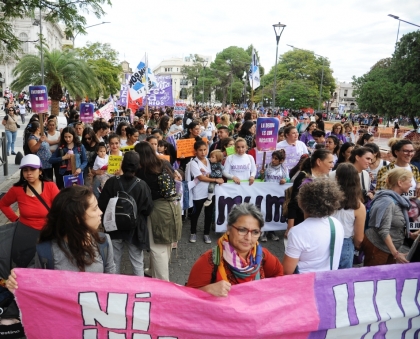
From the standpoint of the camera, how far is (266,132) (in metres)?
6.32

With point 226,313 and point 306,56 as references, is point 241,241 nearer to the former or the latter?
point 226,313

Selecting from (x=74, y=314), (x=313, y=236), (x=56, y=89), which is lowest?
(x=74, y=314)

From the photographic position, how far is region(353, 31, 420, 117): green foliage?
31891 millimetres

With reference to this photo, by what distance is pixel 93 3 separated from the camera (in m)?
7.87

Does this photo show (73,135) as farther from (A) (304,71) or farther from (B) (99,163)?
(A) (304,71)

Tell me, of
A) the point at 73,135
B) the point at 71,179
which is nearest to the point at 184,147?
the point at 73,135

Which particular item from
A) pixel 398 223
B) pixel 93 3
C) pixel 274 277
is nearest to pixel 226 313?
pixel 274 277

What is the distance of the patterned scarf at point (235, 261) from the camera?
7.96 feet

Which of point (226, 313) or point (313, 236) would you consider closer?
point (226, 313)

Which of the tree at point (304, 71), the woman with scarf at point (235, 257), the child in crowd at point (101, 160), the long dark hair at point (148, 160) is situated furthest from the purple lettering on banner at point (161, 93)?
the tree at point (304, 71)

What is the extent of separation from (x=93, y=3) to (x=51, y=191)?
5758mm

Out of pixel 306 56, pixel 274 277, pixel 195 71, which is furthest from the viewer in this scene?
pixel 195 71

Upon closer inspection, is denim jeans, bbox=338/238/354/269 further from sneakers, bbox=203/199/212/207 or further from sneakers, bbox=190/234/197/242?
sneakers, bbox=190/234/197/242

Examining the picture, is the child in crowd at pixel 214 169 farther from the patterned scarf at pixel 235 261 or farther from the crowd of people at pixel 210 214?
the patterned scarf at pixel 235 261
